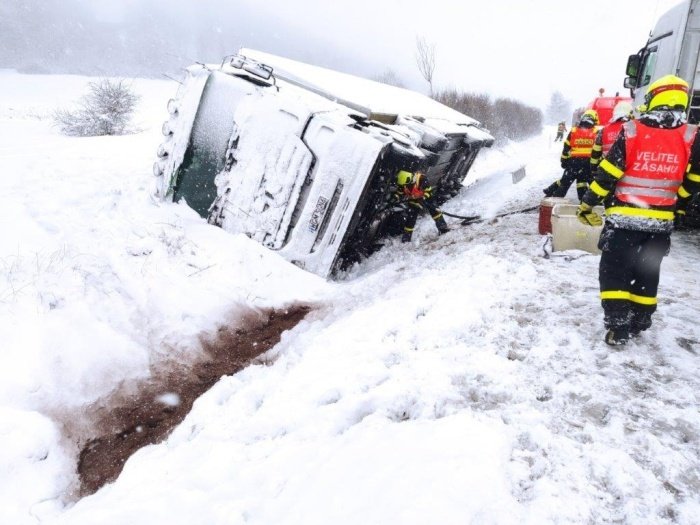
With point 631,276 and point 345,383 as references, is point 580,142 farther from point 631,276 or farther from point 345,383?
point 345,383

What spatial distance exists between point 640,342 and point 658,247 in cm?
68

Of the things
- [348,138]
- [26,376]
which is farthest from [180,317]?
[348,138]

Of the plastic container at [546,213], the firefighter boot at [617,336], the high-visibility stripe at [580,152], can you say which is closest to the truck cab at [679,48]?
the high-visibility stripe at [580,152]

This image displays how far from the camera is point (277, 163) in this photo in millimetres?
4918

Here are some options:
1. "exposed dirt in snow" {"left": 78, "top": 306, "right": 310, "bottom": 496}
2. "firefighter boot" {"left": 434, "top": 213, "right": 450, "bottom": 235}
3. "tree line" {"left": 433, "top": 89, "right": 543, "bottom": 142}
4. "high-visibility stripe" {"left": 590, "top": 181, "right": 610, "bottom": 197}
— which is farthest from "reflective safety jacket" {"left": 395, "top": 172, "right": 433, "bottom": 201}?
"tree line" {"left": 433, "top": 89, "right": 543, "bottom": 142}

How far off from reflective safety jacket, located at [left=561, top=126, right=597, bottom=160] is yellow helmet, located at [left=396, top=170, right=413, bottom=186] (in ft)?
9.35

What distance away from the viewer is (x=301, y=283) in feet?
15.7

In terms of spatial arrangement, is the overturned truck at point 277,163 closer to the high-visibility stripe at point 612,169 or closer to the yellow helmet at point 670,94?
the high-visibility stripe at point 612,169

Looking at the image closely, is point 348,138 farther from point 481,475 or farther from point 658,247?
point 481,475

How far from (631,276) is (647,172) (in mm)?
716

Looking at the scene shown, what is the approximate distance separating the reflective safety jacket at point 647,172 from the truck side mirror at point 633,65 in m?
6.07

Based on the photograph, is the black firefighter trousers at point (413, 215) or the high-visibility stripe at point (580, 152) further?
the high-visibility stripe at point (580, 152)

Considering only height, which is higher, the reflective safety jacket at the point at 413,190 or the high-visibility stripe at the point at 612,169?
the high-visibility stripe at the point at 612,169

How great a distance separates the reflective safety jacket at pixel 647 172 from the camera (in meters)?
3.00
